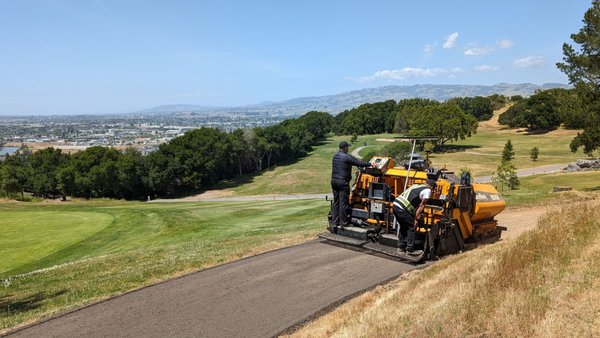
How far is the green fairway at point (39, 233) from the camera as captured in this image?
2127 cm

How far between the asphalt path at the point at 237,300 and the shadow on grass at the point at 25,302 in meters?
2.26

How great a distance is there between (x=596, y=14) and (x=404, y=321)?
2860 cm

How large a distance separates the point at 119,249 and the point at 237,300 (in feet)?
49.1

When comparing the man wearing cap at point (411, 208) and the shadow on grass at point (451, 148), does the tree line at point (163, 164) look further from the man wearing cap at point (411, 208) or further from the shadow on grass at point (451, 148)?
the man wearing cap at point (411, 208)

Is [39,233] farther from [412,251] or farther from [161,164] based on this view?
[161,164]

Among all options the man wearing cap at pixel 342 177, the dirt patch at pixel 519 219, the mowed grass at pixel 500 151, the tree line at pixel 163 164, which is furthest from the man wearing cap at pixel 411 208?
the tree line at pixel 163 164

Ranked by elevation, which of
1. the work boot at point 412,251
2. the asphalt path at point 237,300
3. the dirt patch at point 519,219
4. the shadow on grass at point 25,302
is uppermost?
the work boot at point 412,251

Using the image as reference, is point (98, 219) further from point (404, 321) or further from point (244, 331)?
point (404, 321)

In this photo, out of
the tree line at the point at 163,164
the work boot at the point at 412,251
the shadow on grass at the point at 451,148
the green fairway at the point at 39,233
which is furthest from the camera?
the shadow on grass at the point at 451,148

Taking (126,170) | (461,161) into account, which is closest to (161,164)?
(126,170)

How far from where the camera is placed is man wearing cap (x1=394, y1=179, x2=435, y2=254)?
10.3m

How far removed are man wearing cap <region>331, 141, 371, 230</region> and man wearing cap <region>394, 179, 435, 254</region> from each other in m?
1.62

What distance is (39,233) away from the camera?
2627 cm

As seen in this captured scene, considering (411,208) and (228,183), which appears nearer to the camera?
(411,208)
